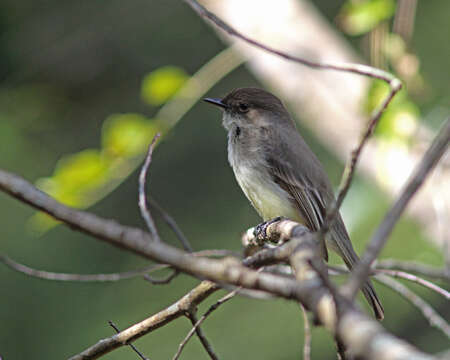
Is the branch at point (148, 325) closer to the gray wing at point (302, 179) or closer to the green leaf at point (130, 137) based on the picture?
the green leaf at point (130, 137)

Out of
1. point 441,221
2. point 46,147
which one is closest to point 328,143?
point 441,221

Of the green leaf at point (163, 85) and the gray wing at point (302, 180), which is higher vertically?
the green leaf at point (163, 85)

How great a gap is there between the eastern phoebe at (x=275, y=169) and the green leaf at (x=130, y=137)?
683 millimetres

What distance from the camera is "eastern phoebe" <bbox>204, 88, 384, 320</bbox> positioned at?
3.82 meters

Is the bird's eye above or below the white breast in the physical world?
above

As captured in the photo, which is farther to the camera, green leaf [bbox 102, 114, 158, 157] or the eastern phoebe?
the eastern phoebe

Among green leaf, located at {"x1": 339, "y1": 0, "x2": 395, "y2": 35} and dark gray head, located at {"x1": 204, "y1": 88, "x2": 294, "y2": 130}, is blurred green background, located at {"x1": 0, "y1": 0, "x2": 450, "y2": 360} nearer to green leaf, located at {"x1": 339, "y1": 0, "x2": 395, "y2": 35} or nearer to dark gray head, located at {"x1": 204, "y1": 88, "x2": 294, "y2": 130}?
dark gray head, located at {"x1": 204, "y1": 88, "x2": 294, "y2": 130}

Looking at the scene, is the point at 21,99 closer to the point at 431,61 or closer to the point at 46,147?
the point at 46,147

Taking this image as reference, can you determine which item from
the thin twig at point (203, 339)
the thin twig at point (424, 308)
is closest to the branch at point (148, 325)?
the thin twig at point (203, 339)

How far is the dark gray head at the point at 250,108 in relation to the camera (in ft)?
14.1

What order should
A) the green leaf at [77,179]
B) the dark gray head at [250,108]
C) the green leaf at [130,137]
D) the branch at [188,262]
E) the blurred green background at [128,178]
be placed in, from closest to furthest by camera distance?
the branch at [188,262] → the green leaf at [77,179] → the green leaf at [130,137] → the dark gray head at [250,108] → the blurred green background at [128,178]

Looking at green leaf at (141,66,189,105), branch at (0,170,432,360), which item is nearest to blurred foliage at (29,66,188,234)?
green leaf at (141,66,189,105)

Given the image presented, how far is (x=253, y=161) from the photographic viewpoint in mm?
3953

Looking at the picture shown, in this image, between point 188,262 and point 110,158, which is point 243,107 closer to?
point 110,158
